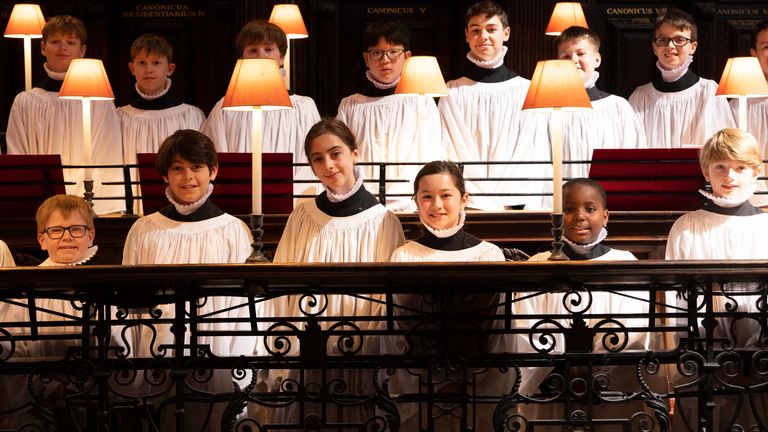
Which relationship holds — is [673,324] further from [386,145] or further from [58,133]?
[58,133]

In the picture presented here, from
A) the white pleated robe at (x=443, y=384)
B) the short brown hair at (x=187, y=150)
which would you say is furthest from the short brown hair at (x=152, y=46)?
the white pleated robe at (x=443, y=384)

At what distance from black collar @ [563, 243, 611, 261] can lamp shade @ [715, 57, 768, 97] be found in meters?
1.82

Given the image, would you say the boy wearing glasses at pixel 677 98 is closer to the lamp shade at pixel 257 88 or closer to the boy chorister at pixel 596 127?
the boy chorister at pixel 596 127

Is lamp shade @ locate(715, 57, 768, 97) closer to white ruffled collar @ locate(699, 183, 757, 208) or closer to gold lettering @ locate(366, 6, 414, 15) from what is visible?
white ruffled collar @ locate(699, 183, 757, 208)

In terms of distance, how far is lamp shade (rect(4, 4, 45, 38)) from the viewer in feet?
30.9

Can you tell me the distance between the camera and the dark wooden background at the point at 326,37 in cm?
1166

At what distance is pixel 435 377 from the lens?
6000mm

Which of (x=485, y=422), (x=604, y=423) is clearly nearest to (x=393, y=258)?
(x=485, y=422)

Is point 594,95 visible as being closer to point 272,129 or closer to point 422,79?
point 422,79

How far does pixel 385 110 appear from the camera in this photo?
879 cm

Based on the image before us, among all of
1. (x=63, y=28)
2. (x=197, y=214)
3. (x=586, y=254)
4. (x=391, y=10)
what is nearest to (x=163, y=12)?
(x=391, y=10)

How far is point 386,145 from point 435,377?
2.99 m

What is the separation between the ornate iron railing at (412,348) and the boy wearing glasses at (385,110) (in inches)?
106

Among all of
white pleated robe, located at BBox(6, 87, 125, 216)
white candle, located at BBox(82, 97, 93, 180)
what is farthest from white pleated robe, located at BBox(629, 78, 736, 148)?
white candle, located at BBox(82, 97, 93, 180)
